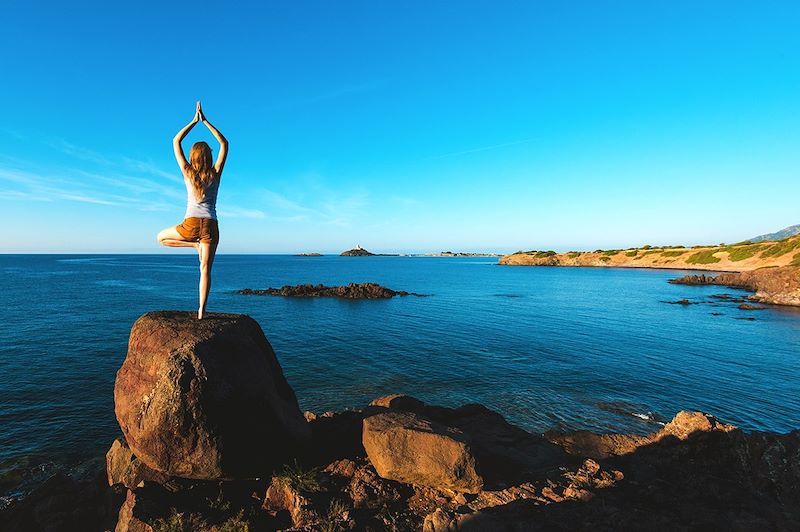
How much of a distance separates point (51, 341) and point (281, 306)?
27915 millimetres

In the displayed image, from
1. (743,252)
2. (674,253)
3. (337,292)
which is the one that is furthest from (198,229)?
(674,253)

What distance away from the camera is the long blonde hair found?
7414 millimetres

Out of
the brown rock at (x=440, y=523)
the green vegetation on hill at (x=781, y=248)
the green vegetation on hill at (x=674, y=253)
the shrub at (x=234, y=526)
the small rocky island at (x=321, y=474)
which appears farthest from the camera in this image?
the green vegetation on hill at (x=674, y=253)

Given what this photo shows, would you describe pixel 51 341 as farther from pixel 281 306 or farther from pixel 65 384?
pixel 281 306

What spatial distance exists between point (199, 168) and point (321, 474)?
23.7 ft

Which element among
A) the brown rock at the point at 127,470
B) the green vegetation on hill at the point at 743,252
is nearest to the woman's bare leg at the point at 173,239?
the brown rock at the point at 127,470

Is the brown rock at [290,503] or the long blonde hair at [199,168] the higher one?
the long blonde hair at [199,168]

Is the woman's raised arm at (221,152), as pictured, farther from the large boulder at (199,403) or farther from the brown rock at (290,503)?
the brown rock at (290,503)

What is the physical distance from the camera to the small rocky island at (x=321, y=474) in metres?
6.92

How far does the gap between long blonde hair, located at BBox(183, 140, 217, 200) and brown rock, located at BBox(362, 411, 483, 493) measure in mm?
6620

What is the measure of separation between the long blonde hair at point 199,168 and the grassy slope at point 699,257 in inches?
4580

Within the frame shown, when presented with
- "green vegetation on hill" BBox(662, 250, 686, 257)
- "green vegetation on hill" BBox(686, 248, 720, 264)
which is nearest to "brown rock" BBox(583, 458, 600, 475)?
"green vegetation on hill" BBox(686, 248, 720, 264)

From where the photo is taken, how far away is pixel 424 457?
781 centimetres

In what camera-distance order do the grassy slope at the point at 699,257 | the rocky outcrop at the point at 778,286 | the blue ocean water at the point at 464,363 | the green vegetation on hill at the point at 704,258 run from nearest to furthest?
the blue ocean water at the point at 464,363 < the rocky outcrop at the point at 778,286 < the grassy slope at the point at 699,257 < the green vegetation on hill at the point at 704,258
